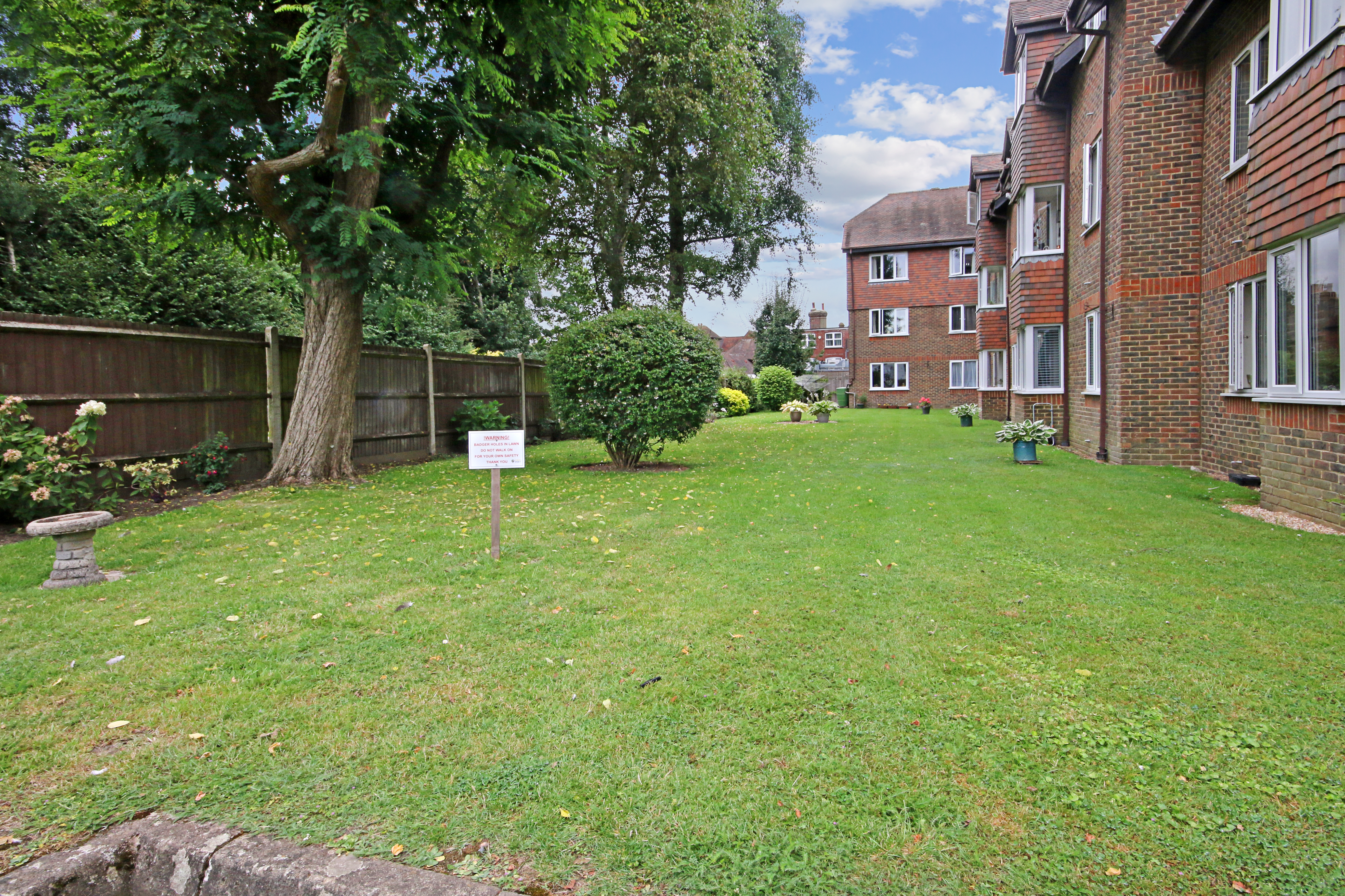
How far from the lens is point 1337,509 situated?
6.97 m

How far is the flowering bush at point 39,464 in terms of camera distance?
7.17 m

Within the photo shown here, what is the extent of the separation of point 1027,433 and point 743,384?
21027 mm

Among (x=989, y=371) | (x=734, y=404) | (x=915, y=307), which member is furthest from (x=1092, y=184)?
(x=915, y=307)

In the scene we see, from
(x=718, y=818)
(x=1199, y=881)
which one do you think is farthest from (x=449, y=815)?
(x=1199, y=881)

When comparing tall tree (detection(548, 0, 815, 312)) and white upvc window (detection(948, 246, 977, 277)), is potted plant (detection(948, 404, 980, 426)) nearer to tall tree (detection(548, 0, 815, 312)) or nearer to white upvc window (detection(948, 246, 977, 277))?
tall tree (detection(548, 0, 815, 312))

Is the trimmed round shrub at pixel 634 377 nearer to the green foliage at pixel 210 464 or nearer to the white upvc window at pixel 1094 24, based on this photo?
the green foliage at pixel 210 464

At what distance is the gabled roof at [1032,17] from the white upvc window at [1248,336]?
8.72m

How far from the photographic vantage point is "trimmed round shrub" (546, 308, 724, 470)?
1164cm

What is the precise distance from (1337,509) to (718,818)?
7.34 metres

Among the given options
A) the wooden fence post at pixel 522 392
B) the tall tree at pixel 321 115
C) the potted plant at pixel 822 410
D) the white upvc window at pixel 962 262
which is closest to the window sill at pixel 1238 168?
the tall tree at pixel 321 115

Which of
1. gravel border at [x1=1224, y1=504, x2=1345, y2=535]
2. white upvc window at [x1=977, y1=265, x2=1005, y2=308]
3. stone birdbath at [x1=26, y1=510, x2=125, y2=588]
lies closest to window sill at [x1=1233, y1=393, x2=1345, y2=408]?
gravel border at [x1=1224, y1=504, x2=1345, y2=535]

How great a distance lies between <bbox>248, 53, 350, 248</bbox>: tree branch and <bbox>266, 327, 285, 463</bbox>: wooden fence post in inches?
70.6

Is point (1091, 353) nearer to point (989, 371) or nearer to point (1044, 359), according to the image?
point (1044, 359)

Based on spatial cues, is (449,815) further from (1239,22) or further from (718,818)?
(1239,22)
